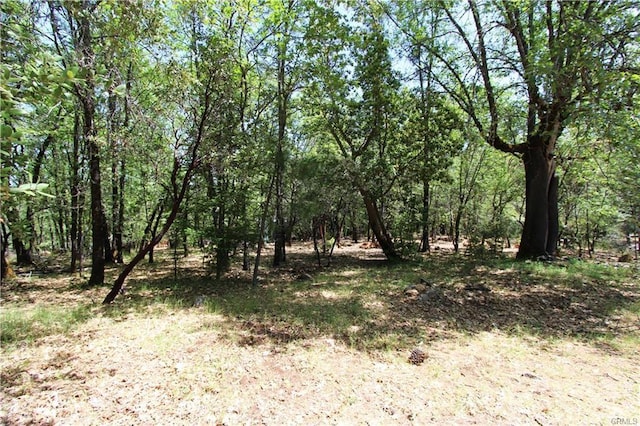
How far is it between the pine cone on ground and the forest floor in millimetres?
84

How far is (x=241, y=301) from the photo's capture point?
6.39 meters

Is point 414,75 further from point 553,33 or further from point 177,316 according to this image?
point 177,316

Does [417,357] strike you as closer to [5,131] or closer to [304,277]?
[5,131]

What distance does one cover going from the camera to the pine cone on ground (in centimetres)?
372

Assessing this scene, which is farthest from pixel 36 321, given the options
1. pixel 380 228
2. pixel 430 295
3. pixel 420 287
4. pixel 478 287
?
pixel 380 228

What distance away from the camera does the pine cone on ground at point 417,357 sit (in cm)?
372

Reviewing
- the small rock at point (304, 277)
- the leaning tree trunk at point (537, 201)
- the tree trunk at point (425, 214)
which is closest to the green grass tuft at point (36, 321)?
the small rock at point (304, 277)

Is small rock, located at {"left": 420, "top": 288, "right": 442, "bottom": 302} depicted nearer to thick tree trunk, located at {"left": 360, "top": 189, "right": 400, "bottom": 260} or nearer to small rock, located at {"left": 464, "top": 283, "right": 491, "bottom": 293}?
small rock, located at {"left": 464, "top": 283, "right": 491, "bottom": 293}

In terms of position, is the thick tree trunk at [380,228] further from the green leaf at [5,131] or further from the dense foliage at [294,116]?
the green leaf at [5,131]

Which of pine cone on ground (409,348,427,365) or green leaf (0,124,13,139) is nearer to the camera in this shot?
green leaf (0,124,13,139)

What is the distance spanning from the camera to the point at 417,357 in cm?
378

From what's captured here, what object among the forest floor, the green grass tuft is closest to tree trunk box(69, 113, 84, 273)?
the forest floor

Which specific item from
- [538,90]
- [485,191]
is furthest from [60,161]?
[485,191]

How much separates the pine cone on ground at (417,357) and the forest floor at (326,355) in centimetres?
8
